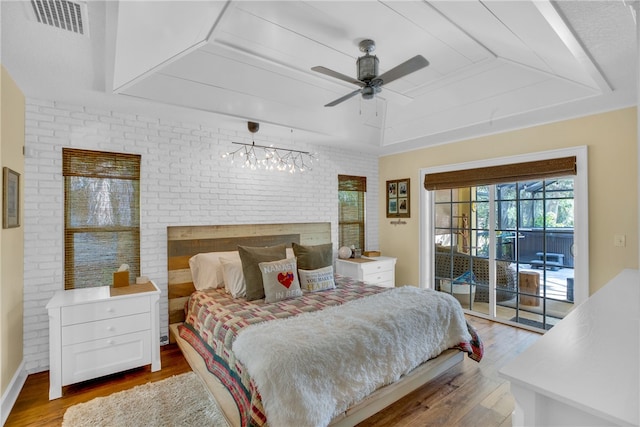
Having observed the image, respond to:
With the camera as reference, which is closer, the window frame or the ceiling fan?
the ceiling fan

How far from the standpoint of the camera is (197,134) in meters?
3.41

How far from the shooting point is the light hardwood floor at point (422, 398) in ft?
6.87

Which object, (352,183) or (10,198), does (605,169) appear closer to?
(352,183)

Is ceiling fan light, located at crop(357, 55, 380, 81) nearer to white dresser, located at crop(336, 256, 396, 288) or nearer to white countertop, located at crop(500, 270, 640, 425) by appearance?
white countertop, located at crop(500, 270, 640, 425)

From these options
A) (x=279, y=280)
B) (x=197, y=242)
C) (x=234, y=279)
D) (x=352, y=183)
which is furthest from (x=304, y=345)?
(x=352, y=183)

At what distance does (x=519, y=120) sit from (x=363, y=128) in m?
1.73

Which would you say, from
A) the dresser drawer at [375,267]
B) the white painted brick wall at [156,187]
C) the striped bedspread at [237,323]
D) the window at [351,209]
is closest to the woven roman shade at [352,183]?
the window at [351,209]

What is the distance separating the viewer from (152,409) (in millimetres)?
2178

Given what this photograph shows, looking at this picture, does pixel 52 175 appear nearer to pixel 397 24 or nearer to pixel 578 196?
pixel 397 24

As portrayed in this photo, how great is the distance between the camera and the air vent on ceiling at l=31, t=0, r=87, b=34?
1.57m

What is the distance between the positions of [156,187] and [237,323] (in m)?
1.77

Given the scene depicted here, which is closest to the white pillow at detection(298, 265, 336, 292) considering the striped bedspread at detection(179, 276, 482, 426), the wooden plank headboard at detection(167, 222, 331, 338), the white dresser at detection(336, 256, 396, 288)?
the striped bedspread at detection(179, 276, 482, 426)

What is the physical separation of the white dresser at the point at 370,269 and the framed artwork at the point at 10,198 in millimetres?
3421

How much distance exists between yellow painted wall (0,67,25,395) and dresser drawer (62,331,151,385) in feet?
1.20
